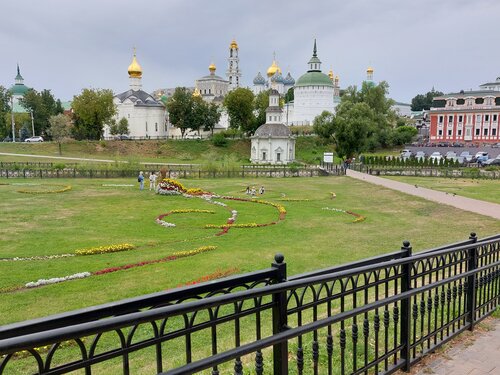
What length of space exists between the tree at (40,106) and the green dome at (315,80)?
45.6 metres

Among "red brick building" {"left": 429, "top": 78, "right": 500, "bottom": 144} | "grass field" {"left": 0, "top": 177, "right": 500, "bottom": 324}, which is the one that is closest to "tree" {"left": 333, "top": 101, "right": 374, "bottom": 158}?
"red brick building" {"left": 429, "top": 78, "right": 500, "bottom": 144}

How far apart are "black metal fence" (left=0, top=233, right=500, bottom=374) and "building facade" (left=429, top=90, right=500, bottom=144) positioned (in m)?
69.5

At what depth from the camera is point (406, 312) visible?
433 centimetres

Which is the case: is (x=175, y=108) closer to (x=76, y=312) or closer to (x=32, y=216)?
A: (x=32, y=216)

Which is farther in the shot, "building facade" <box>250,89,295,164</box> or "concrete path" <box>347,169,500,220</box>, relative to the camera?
"building facade" <box>250,89,295,164</box>

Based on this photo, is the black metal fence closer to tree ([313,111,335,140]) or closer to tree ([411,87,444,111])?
tree ([313,111,335,140])

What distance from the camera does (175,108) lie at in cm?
6812

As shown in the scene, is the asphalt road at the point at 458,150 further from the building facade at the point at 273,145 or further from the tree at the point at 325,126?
the building facade at the point at 273,145

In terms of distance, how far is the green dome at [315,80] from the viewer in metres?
80.7

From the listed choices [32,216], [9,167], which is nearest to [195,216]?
[32,216]

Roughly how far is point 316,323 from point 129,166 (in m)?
35.0

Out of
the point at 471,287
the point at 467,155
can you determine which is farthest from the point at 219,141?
the point at 471,287

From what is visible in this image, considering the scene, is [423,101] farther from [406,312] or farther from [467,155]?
[406,312]

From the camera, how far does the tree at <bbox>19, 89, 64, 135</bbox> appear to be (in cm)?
6969
